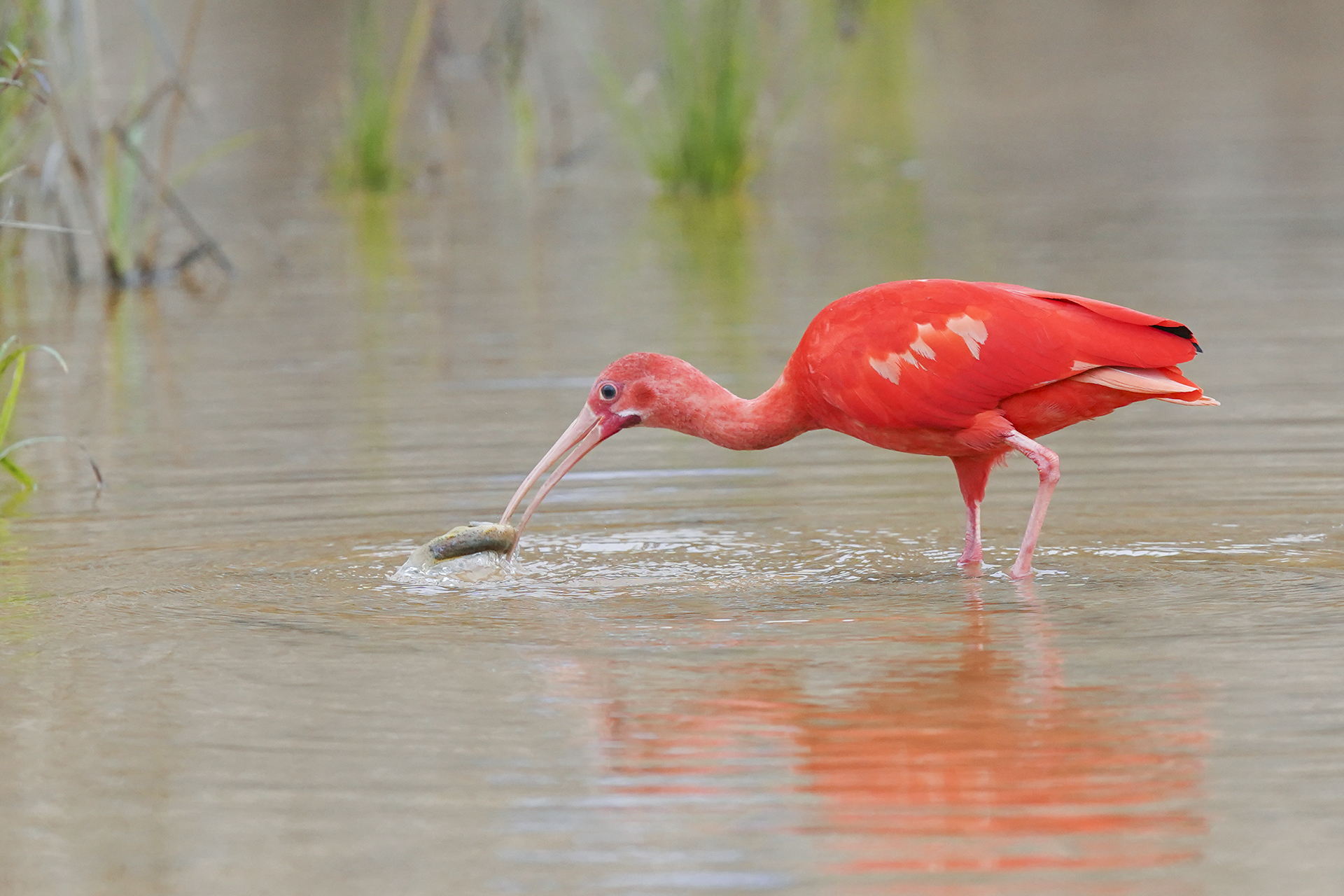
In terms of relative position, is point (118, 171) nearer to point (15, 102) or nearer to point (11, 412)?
point (15, 102)

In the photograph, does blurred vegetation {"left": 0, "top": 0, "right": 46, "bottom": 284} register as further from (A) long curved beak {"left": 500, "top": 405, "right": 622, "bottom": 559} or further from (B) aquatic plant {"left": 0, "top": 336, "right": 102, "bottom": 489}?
(A) long curved beak {"left": 500, "top": 405, "right": 622, "bottom": 559}

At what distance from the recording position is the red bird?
5.10m

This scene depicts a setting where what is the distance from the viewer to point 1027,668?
14.1 feet

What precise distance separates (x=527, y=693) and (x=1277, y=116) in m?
14.4

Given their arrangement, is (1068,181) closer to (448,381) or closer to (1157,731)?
(448,381)

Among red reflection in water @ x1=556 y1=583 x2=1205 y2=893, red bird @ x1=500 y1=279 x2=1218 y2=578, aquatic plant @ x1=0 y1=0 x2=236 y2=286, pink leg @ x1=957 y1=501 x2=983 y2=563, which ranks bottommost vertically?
red reflection in water @ x1=556 y1=583 x2=1205 y2=893

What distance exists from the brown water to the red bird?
0.30 m

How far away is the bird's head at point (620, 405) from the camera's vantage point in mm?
5566

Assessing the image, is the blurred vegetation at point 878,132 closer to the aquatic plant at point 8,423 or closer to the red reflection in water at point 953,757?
the aquatic plant at point 8,423

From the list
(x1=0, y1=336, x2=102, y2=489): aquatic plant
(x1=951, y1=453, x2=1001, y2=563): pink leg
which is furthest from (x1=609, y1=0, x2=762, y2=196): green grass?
(x1=951, y1=453, x2=1001, y2=563): pink leg

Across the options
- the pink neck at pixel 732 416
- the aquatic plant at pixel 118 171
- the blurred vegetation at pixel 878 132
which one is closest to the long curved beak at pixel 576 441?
the pink neck at pixel 732 416

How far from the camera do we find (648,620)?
481cm

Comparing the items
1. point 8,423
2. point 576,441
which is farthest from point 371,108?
point 576,441

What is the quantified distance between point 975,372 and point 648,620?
99 centimetres
